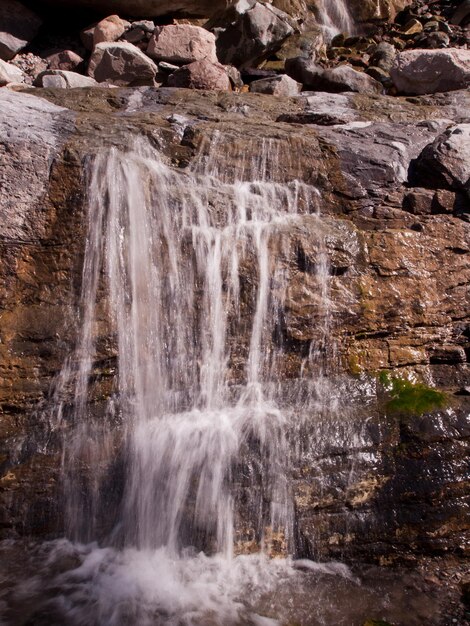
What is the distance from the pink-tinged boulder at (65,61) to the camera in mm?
10867

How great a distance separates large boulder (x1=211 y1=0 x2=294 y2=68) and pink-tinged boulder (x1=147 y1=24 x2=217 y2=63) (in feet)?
2.46

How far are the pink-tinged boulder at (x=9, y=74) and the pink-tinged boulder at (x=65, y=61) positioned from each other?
0.70m

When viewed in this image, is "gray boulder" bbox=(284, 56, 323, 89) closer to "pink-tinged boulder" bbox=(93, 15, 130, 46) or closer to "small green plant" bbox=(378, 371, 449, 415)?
"pink-tinged boulder" bbox=(93, 15, 130, 46)

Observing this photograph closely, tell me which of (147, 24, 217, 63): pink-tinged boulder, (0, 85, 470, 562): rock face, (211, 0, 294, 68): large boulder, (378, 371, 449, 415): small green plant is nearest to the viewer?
(0, 85, 470, 562): rock face

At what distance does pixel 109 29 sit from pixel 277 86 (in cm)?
393

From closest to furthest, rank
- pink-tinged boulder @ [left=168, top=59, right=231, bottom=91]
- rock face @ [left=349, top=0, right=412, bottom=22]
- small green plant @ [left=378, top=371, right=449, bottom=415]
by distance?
small green plant @ [left=378, top=371, right=449, bottom=415]
pink-tinged boulder @ [left=168, top=59, right=231, bottom=91]
rock face @ [left=349, top=0, right=412, bottom=22]

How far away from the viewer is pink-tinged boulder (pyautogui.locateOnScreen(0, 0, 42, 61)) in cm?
1098

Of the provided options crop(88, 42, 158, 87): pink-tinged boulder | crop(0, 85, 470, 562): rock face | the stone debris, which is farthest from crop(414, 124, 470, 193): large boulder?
crop(88, 42, 158, 87): pink-tinged boulder

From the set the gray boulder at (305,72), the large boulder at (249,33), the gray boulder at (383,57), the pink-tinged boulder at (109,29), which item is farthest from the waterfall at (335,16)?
the pink-tinged boulder at (109,29)

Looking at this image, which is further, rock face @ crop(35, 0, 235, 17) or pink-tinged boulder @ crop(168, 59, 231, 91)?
rock face @ crop(35, 0, 235, 17)

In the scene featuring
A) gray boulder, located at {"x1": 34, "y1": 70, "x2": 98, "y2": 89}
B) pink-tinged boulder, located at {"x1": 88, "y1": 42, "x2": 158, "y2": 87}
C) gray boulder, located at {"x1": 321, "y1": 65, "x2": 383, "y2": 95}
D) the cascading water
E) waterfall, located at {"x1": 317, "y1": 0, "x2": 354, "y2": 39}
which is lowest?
the cascading water

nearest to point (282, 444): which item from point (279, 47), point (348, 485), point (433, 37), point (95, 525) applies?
point (348, 485)

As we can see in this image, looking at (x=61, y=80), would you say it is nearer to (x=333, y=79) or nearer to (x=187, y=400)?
(x=333, y=79)

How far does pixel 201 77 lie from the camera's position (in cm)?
949
